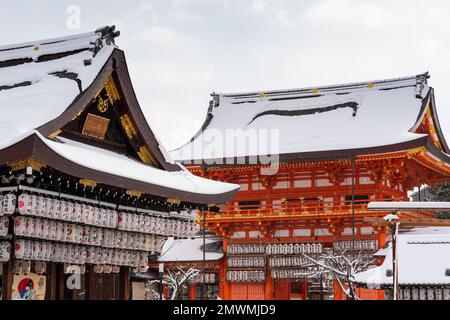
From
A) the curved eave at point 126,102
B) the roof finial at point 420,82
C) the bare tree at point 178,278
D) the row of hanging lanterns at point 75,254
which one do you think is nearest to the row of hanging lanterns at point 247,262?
the bare tree at point 178,278

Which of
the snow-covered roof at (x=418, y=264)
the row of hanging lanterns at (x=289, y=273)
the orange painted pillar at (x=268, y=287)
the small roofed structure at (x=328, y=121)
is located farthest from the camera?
the orange painted pillar at (x=268, y=287)

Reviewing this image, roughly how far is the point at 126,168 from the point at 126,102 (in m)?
1.84

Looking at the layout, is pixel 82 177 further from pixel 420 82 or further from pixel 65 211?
pixel 420 82

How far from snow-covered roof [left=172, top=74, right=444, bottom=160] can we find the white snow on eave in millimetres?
14672

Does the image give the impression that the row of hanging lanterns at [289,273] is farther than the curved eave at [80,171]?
Yes

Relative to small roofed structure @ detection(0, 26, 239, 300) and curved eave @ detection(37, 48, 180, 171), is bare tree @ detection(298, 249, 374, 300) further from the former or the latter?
curved eave @ detection(37, 48, 180, 171)

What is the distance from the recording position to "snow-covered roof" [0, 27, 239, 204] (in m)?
14.8

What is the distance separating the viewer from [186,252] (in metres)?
38.3

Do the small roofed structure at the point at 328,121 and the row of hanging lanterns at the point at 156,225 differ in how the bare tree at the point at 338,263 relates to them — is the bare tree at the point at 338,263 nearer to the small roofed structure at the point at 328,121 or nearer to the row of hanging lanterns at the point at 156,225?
the small roofed structure at the point at 328,121

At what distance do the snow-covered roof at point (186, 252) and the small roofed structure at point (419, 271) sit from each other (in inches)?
600

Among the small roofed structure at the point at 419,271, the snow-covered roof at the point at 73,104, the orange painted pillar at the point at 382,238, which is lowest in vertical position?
the small roofed structure at the point at 419,271

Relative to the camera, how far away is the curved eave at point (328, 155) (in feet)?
105

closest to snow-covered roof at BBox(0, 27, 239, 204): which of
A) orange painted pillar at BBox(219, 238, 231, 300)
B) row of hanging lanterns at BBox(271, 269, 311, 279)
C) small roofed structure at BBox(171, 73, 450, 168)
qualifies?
small roofed structure at BBox(171, 73, 450, 168)

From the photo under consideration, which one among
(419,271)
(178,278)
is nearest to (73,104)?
(419,271)
